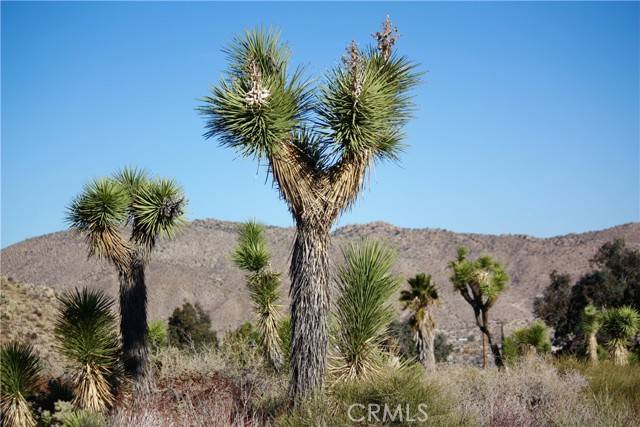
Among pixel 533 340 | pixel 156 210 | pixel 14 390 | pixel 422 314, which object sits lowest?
pixel 14 390

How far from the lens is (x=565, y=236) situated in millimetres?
61906

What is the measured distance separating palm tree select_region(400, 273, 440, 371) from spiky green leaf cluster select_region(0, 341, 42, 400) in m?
13.1

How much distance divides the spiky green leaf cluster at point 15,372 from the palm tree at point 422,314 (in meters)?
Result: 13.1

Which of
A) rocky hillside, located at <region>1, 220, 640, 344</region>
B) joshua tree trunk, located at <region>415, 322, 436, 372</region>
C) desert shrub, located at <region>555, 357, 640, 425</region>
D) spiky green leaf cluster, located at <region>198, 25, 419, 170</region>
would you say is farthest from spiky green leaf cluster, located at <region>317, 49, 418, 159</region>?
rocky hillside, located at <region>1, 220, 640, 344</region>

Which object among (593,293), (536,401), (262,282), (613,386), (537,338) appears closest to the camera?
(536,401)

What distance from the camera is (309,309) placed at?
9664 mm

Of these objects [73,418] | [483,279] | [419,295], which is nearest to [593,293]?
[483,279]

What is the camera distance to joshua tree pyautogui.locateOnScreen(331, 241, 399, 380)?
1020cm

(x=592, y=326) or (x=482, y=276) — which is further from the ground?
(x=482, y=276)

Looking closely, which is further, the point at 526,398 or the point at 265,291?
the point at 265,291

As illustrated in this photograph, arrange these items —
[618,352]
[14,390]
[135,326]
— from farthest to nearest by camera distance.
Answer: [618,352], [135,326], [14,390]

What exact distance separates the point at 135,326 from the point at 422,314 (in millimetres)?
12107

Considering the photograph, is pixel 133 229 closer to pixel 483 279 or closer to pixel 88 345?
pixel 88 345

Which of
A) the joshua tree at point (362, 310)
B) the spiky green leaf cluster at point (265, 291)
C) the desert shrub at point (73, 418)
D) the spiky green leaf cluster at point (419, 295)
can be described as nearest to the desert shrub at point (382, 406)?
the joshua tree at point (362, 310)
